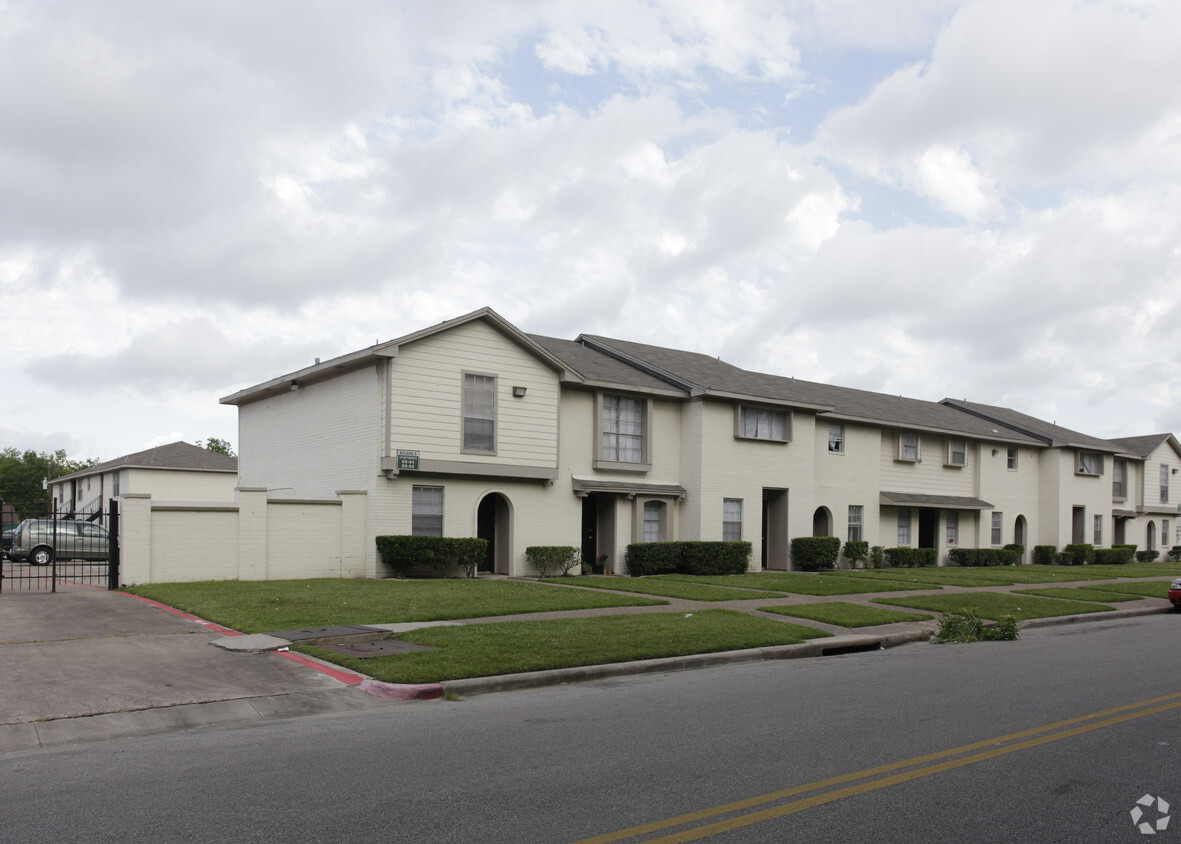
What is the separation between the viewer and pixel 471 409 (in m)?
24.5

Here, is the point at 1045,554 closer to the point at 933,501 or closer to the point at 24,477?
the point at 933,501

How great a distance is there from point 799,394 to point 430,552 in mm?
16059

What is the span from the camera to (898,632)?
16109 mm

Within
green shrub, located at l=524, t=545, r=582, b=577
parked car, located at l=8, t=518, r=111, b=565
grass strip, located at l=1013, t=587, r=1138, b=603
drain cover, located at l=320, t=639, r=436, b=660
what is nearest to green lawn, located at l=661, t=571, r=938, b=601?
green shrub, located at l=524, t=545, r=582, b=577

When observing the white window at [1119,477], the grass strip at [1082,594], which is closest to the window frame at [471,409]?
the grass strip at [1082,594]

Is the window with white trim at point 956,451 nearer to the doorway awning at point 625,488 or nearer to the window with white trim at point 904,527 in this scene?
the window with white trim at point 904,527

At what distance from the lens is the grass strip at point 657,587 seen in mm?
20453

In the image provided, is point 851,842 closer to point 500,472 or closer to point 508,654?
point 508,654

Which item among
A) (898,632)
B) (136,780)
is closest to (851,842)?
(136,780)

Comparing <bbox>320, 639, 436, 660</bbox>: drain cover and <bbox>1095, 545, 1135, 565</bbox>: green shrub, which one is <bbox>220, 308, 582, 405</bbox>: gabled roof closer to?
<bbox>320, 639, 436, 660</bbox>: drain cover

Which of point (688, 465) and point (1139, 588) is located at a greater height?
point (688, 465)

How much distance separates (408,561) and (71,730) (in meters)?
14.6

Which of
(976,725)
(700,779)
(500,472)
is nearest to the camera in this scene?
(700,779)

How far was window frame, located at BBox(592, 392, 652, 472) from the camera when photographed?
2742cm
